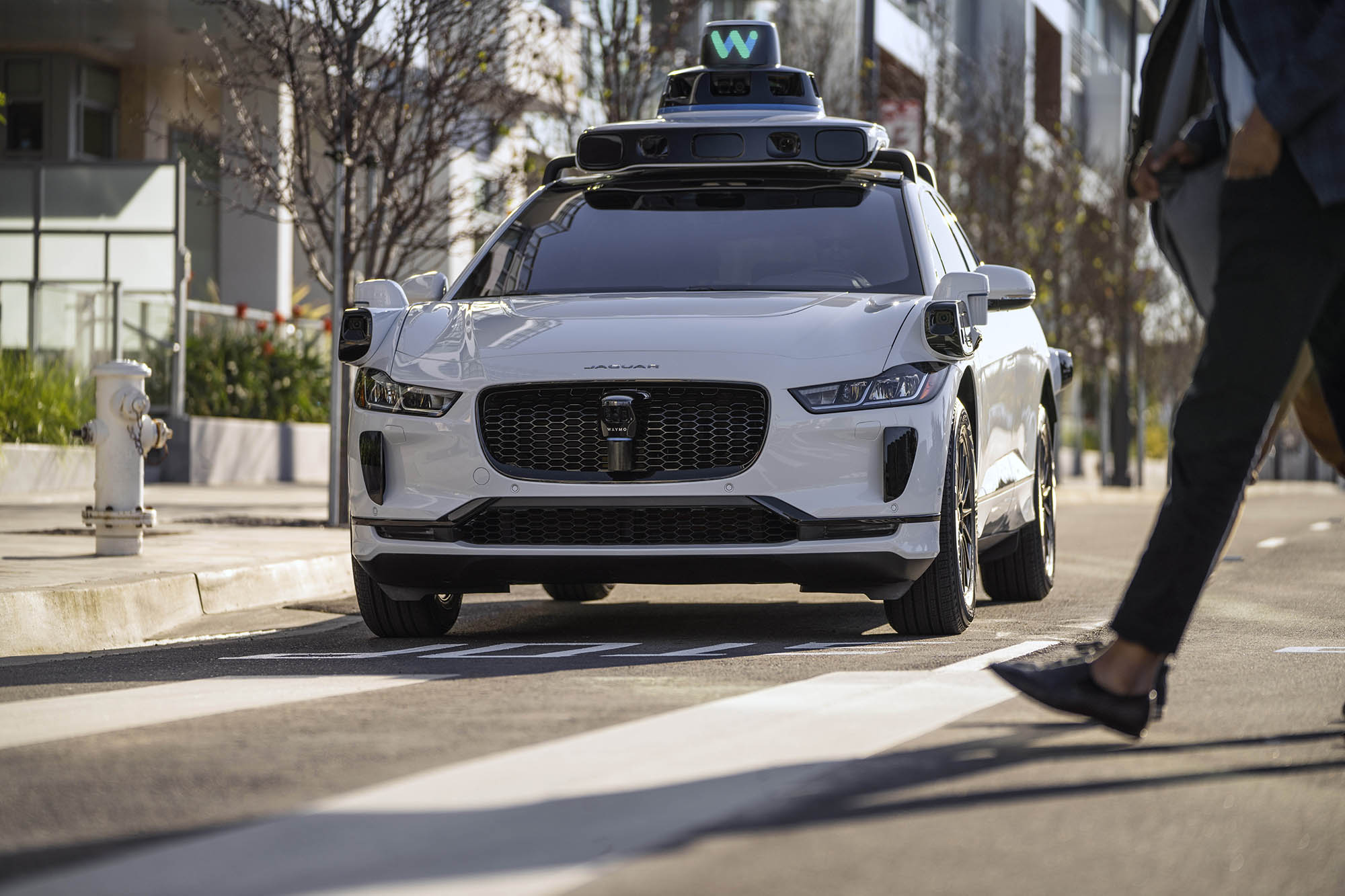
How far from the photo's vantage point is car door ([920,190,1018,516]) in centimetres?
766

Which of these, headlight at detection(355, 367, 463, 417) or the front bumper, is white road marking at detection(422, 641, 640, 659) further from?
headlight at detection(355, 367, 463, 417)

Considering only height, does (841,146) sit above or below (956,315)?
above

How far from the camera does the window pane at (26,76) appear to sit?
25.4m

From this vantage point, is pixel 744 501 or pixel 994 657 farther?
pixel 744 501

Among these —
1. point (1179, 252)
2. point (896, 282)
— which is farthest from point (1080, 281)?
point (1179, 252)

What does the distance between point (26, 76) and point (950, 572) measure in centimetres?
2122

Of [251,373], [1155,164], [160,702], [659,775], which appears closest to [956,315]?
[1155,164]

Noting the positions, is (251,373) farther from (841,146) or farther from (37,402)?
(841,146)

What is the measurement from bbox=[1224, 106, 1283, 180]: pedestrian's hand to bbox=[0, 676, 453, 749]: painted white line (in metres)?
2.55

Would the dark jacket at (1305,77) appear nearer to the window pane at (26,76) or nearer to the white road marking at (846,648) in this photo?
the white road marking at (846,648)

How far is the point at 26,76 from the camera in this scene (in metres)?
25.5

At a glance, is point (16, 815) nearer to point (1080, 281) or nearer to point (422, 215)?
point (422, 215)

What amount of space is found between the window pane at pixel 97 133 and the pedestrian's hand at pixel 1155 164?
2315 centimetres

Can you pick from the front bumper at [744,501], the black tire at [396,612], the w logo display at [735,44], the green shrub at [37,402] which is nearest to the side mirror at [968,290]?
the front bumper at [744,501]
